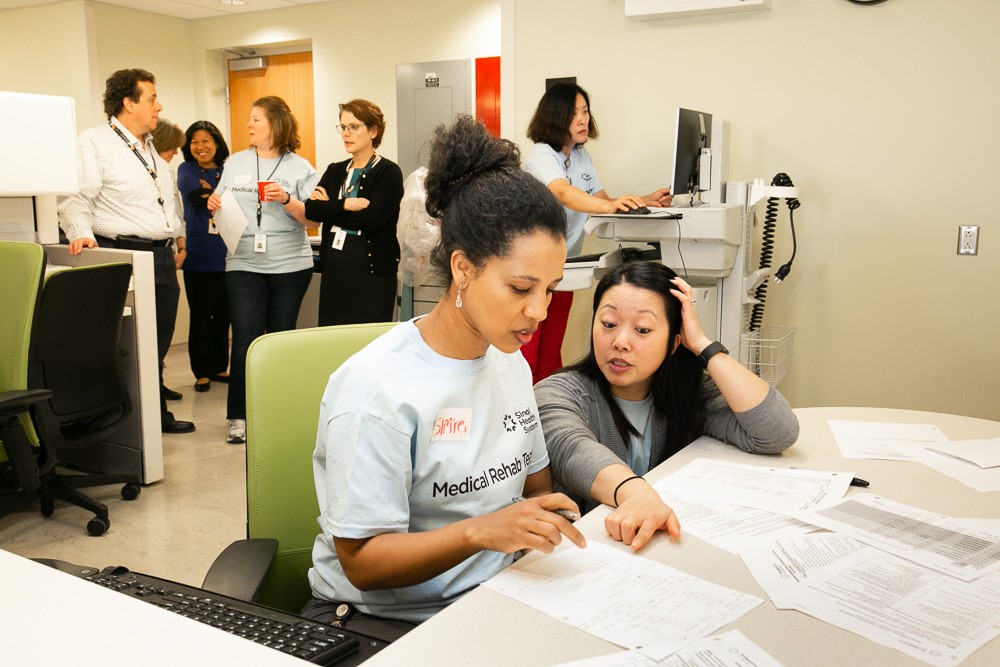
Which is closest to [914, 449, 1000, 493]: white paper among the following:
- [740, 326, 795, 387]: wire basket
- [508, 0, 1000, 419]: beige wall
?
[740, 326, 795, 387]: wire basket

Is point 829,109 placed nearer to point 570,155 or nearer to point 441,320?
point 570,155

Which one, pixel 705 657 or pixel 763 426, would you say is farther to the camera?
pixel 763 426

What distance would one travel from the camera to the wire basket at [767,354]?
321 centimetres

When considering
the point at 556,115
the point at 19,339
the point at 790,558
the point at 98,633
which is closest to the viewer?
the point at 98,633

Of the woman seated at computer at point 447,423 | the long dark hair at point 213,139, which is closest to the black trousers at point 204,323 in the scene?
the long dark hair at point 213,139

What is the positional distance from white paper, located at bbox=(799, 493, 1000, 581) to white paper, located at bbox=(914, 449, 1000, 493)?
0.71 feet

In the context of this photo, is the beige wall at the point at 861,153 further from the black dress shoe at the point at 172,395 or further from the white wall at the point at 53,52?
the white wall at the point at 53,52

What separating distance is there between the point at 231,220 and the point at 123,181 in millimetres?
513

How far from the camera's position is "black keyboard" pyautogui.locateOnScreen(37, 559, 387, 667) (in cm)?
100

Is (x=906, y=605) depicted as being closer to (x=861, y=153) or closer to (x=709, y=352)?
(x=709, y=352)

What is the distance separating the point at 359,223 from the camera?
3738 millimetres

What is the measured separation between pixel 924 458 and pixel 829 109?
2.20 metres

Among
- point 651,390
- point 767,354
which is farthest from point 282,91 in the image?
point 651,390

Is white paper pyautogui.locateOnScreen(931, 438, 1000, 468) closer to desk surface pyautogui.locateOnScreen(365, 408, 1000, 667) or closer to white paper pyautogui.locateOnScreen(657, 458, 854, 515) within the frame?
white paper pyautogui.locateOnScreen(657, 458, 854, 515)
